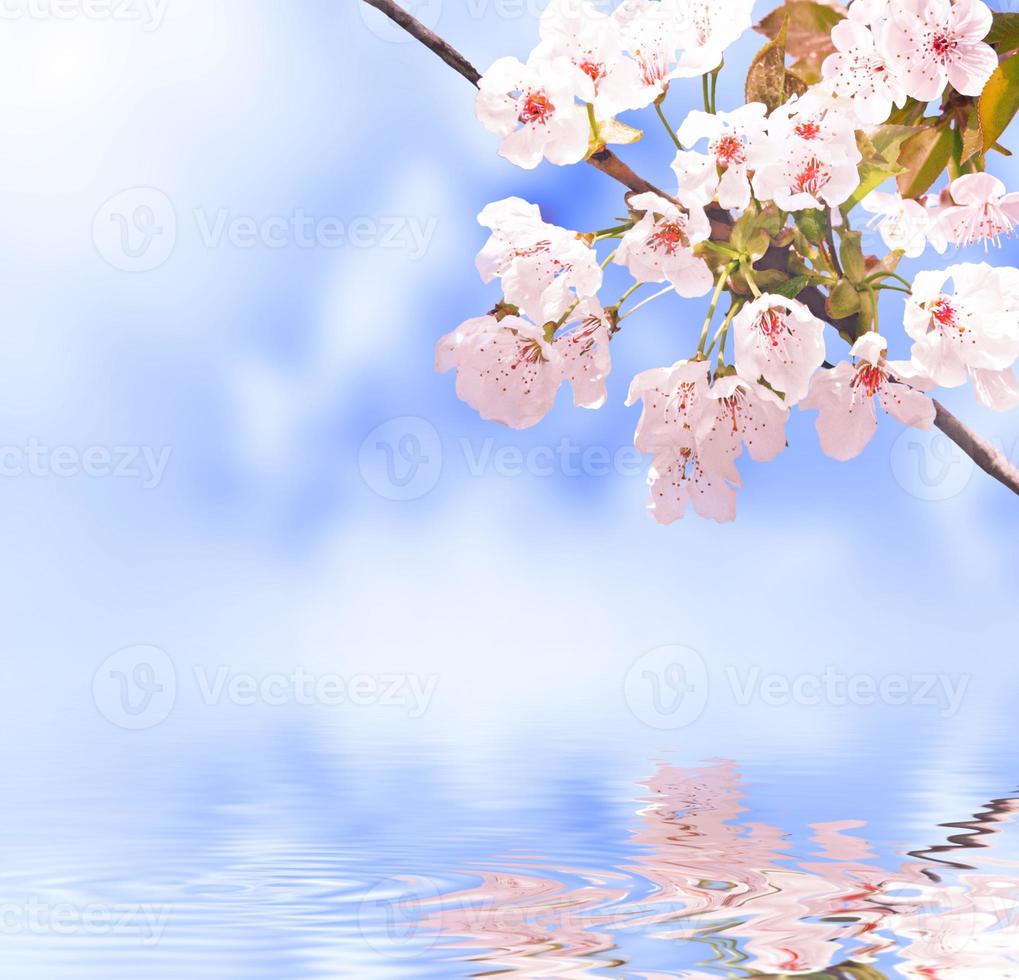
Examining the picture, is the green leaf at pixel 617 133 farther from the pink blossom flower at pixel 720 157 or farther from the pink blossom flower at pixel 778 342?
the pink blossom flower at pixel 778 342

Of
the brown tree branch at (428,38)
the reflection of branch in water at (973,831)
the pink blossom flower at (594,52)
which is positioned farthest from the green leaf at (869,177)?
the reflection of branch in water at (973,831)

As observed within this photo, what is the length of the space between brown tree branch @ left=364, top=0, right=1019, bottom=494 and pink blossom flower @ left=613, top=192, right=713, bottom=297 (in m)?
0.03

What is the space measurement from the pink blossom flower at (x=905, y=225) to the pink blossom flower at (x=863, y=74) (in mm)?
193

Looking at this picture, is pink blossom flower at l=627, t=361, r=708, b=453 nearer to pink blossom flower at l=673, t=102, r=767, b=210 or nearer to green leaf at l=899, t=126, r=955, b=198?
pink blossom flower at l=673, t=102, r=767, b=210

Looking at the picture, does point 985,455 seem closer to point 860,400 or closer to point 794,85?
point 860,400

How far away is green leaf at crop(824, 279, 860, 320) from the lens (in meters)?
1.15

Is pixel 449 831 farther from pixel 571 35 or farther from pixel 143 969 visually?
pixel 571 35

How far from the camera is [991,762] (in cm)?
631

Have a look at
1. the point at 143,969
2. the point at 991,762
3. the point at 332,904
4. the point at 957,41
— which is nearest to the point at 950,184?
the point at 957,41

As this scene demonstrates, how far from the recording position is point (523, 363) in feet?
4.05

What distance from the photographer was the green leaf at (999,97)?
47.7 inches

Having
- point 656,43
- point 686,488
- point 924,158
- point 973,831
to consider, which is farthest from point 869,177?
point 973,831

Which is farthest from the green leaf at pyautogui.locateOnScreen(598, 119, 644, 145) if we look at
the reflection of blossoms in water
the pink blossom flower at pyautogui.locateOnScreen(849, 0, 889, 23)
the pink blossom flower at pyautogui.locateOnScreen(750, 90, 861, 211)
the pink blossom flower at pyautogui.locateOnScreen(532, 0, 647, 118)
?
the reflection of blossoms in water

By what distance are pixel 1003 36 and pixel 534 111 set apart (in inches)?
20.4
